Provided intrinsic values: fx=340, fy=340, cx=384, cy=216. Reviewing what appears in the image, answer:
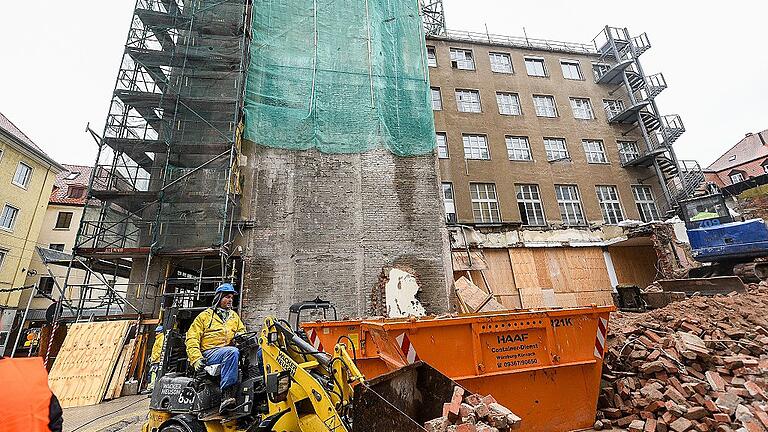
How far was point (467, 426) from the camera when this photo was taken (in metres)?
3.05

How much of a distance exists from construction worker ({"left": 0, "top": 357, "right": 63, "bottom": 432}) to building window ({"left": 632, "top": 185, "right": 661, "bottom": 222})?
984 inches

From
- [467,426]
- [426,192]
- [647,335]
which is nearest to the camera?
[467,426]

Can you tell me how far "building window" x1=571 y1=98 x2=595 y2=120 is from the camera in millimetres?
22188

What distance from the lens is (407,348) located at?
492 centimetres

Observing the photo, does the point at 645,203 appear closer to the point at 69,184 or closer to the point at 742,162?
the point at 742,162

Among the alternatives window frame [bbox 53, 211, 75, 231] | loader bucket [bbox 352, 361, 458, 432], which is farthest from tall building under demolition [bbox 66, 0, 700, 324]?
window frame [bbox 53, 211, 75, 231]

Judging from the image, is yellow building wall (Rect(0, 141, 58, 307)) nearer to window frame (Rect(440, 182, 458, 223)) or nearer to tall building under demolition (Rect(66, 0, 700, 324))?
tall building under demolition (Rect(66, 0, 700, 324))

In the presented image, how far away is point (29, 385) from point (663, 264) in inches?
826

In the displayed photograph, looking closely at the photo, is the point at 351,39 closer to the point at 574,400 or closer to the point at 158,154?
the point at 158,154

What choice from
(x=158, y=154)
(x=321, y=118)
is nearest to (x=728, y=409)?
(x=321, y=118)

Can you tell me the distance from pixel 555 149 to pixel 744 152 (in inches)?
1317

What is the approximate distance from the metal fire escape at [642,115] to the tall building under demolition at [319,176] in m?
0.24

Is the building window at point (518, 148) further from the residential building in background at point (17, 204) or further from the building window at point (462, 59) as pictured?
the residential building in background at point (17, 204)

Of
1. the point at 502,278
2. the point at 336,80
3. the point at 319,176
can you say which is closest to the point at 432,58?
the point at 336,80
